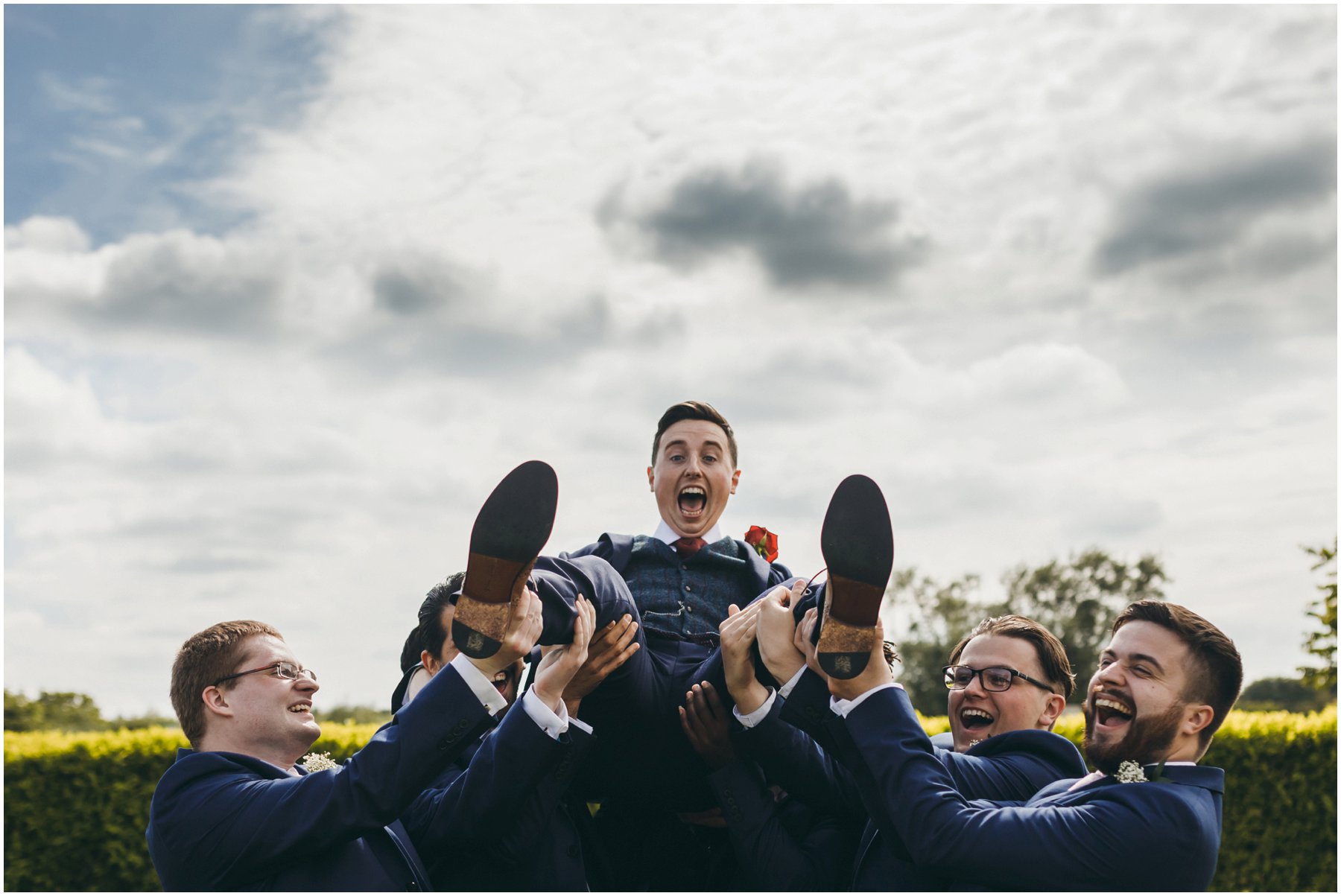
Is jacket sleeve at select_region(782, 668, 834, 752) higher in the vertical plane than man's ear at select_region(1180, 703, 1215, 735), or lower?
higher

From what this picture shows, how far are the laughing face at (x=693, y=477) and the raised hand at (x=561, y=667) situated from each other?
97cm

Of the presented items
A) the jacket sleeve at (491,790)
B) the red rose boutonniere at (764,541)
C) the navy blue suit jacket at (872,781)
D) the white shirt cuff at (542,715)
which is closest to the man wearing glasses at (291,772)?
the jacket sleeve at (491,790)

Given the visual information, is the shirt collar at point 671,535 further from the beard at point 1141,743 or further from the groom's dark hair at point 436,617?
the beard at point 1141,743

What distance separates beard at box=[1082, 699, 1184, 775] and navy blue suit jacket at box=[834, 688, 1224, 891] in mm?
90

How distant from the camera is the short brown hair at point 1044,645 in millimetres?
3732

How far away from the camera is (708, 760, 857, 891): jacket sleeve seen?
3.61 meters

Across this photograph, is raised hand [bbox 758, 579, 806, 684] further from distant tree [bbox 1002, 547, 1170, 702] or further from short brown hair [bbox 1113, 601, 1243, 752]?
distant tree [bbox 1002, 547, 1170, 702]

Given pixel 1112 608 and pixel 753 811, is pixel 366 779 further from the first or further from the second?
pixel 1112 608

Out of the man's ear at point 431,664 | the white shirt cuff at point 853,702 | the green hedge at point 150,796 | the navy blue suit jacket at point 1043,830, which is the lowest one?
the green hedge at point 150,796

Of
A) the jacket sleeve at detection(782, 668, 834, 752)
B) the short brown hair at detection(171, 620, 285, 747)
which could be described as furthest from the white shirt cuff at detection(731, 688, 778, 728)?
the short brown hair at detection(171, 620, 285, 747)

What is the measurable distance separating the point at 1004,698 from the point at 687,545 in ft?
4.05

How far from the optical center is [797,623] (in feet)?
10.8

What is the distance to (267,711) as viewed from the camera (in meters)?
3.34

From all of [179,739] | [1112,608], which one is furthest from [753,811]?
[1112,608]
